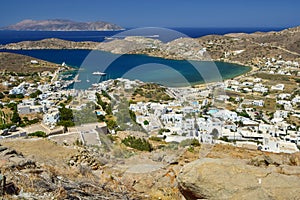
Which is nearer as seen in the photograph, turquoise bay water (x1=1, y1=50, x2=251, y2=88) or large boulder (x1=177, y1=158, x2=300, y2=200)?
large boulder (x1=177, y1=158, x2=300, y2=200)

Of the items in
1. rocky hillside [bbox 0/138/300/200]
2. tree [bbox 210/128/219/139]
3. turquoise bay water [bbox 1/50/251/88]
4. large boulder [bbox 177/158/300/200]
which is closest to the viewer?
large boulder [bbox 177/158/300/200]

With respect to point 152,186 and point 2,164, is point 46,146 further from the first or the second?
point 152,186

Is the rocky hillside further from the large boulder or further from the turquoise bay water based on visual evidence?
the turquoise bay water

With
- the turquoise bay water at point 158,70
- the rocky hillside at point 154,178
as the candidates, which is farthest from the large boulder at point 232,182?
the turquoise bay water at point 158,70

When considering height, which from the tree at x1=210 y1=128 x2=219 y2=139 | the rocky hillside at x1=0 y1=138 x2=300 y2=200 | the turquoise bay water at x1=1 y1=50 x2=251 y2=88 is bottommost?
the tree at x1=210 y1=128 x2=219 y2=139

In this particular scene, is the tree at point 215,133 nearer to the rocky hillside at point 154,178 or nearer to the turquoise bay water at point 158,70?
the turquoise bay water at point 158,70

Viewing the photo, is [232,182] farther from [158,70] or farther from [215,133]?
[158,70]

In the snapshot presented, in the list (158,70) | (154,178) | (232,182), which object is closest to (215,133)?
(154,178)

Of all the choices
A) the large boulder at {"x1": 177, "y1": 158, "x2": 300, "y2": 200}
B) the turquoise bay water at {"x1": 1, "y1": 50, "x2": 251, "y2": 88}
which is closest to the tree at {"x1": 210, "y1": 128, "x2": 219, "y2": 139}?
the turquoise bay water at {"x1": 1, "y1": 50, "x2": 251, "y2": 88}
